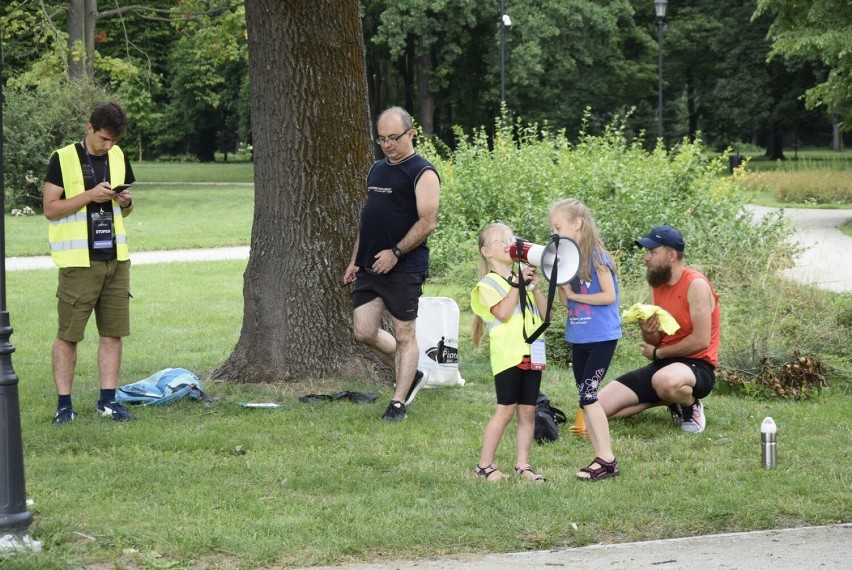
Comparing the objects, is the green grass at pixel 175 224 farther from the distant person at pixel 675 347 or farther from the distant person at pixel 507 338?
the distant person at pixel 507 338

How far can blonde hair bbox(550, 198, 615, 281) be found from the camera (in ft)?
19.9

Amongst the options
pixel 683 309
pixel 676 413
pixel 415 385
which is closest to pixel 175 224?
pixel 415 385

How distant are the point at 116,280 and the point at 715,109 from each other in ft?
192

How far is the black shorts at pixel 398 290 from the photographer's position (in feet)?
24.5

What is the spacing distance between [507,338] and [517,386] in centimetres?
26

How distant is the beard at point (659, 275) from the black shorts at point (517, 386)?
5.04 feet

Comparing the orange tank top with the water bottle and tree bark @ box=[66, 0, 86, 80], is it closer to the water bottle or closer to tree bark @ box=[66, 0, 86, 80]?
the water bottle

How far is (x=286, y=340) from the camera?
8383 mm

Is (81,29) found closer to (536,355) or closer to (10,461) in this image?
(536,355)

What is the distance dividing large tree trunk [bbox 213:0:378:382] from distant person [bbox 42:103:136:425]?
1255mm

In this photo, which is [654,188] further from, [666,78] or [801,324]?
[666,78]

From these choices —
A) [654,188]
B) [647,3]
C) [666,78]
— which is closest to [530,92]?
[647,3]

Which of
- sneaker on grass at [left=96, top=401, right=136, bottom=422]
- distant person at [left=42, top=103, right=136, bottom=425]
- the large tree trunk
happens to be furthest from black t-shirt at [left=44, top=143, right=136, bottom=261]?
the large tree trunk

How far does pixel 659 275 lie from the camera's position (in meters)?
7.23
